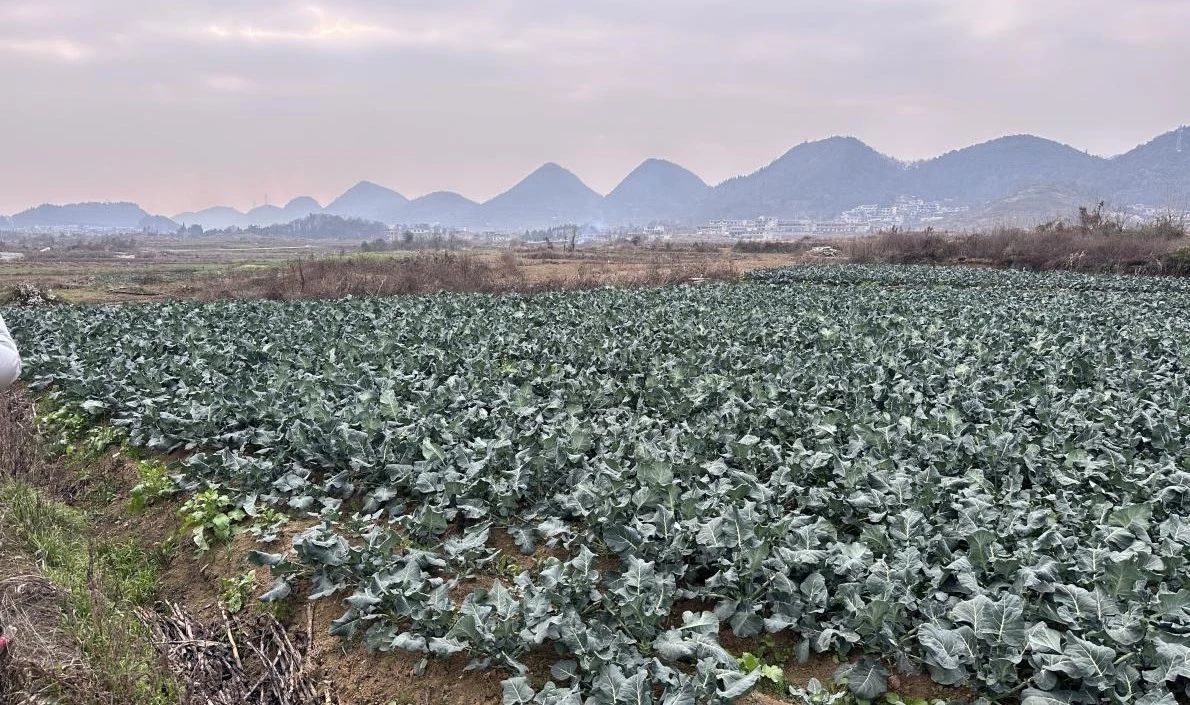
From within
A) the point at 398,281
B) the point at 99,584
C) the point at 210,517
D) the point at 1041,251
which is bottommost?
the point at 99,584

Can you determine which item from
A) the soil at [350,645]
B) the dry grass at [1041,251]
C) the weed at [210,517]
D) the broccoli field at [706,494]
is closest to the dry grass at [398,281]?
the dry grass at [1041,251]

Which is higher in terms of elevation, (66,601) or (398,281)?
(398,281)

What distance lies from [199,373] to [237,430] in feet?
7.50

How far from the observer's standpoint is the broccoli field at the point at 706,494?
3211 mm

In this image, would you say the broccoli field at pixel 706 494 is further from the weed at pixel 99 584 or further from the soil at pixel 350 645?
the weed at pixel 99 584

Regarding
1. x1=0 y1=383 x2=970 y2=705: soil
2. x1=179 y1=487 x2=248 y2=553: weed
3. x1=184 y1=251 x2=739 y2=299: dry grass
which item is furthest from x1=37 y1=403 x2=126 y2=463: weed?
x1=184 y1=251 x2=739 y2=299: dry grass

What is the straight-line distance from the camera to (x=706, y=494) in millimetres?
4887

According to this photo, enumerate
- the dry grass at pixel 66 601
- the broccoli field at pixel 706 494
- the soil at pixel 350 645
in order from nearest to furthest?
the broccoli field at pixel 706 494, the soil at pixel 350 645, the dry grass at pixel 66 601

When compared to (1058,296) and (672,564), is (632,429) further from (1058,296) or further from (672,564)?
(1058,296)

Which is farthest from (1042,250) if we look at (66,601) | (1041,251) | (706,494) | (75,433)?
(66,601)

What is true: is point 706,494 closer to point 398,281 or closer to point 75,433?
point 75,433

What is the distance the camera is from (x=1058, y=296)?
2019 cm

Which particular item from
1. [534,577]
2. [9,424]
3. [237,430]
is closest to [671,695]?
[534,577]

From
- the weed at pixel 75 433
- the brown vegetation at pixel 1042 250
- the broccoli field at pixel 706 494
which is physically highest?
the brown vegetation at pixel 1042 250
